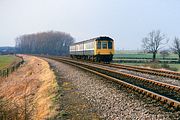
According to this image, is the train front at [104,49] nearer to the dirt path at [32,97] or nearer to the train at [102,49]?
the train at [102,49]

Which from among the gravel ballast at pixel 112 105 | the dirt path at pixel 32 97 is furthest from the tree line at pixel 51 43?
the gravel ballast at pixel 112 105

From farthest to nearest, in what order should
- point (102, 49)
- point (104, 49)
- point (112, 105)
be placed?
1. point (104, 49)
2. point (102, 49)
3. point (112, 105)

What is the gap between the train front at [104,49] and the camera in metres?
33.4

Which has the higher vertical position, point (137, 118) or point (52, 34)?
point (52, 34)

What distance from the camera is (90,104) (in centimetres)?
988

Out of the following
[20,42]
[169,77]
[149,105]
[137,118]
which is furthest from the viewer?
[20,42]

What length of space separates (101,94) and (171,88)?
3152 mm

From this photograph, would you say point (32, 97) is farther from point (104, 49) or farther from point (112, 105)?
point (104, 49)

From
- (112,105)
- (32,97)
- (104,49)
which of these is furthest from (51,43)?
(112,105)

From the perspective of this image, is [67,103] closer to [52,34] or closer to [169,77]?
[169,77]

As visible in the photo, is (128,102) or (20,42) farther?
(20,42)

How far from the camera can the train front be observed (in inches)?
1314

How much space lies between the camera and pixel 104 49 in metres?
33.8

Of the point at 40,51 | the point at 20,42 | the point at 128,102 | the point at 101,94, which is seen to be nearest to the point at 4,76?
the point at 101,94
